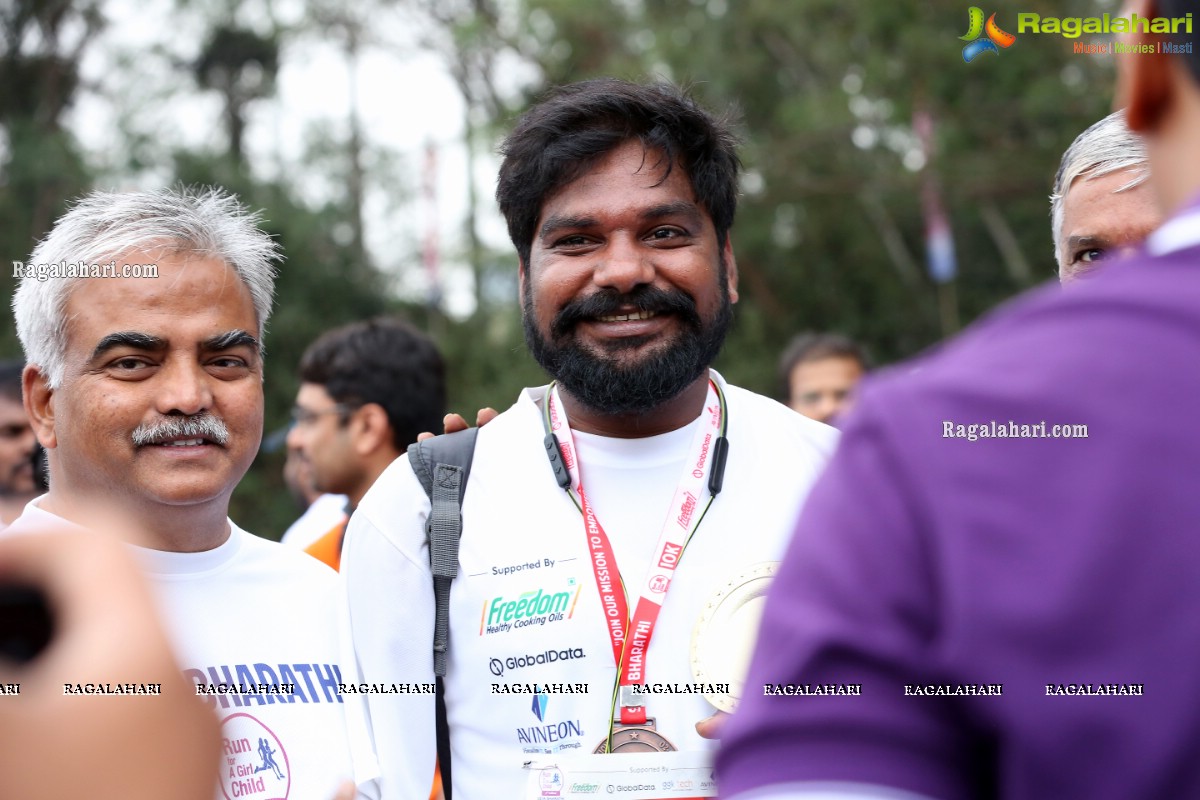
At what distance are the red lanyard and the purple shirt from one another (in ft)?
6.19

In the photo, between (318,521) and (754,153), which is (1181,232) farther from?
(754,153)

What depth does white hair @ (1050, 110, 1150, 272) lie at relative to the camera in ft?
9.65

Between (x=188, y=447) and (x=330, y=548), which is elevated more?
(x=188, y=447)

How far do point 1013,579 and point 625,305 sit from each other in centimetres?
235

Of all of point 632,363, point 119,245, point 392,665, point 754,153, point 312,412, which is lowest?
point 392,665

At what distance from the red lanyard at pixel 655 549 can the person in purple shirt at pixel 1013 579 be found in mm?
1876

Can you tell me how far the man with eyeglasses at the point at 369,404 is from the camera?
5.15m

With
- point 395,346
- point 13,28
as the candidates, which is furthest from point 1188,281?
point 13,28

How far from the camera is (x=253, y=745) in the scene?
2.77 metres

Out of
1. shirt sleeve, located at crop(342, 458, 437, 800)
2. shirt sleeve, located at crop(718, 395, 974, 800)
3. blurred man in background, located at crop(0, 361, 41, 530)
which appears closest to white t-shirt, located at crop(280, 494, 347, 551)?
blurred man in background, located at crop(0, 361, 41, 530)

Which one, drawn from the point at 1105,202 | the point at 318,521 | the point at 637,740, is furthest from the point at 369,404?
the point at 1105,202

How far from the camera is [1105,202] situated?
9.73 feet

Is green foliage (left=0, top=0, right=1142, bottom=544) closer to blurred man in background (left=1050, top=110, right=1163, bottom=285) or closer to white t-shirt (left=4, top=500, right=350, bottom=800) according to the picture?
blurred man in background (left=1050, top=110, right=1163, bottom=285)

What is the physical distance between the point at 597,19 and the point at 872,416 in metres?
18.7
